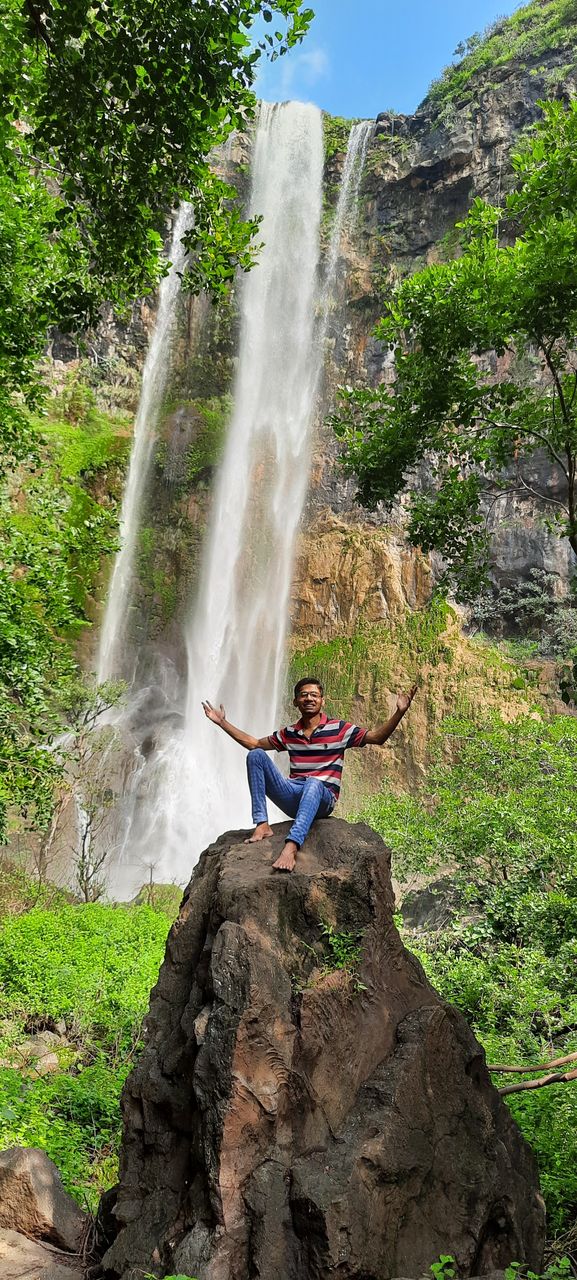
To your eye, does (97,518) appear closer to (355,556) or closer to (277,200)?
(355,556)

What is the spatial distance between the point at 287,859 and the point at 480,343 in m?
4.39

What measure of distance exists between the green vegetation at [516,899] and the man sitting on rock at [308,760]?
9.37 ft

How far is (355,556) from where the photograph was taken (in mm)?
26156

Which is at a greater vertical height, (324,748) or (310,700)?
(310,700)

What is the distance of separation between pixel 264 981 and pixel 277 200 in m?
32.8

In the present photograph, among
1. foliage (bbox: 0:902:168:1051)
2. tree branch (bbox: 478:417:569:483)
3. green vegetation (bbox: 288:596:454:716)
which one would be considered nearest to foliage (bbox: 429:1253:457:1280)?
tree branch (bbox: 478:417:569:483)

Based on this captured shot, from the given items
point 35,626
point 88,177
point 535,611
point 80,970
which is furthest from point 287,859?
point 535,611

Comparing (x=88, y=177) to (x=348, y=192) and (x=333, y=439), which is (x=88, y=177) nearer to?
(x=333, y=439)

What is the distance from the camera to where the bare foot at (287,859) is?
4.05 metres

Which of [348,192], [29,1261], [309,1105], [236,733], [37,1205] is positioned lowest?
[29,1261]

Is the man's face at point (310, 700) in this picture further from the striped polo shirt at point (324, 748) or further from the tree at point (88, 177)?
the tree at point (88, 177)

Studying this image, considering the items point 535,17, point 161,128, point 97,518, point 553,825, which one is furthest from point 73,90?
point 535,17

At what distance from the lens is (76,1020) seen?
8.62m

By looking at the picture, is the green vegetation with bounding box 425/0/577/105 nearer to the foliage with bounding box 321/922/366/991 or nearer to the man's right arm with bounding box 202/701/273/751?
the man's right arm with bounding box 202/701/273/751
